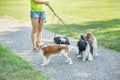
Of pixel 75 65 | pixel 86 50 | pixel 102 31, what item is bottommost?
pixel 102 31

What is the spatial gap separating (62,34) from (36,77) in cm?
640

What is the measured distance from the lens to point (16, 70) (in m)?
8.30

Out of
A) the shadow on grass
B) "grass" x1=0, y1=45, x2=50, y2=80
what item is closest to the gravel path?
"grass" x1=0, y1=45, x2=50, y2=80

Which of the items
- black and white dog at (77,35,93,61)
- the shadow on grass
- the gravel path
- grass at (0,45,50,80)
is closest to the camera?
grass at (0,45,50,80)

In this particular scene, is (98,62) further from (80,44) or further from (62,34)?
(62,34)

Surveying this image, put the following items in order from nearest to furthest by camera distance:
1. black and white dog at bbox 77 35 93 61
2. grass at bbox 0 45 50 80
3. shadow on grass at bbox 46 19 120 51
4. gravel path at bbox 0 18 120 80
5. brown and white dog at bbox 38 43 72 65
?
grass at bbox 0 45 50 80, gravel path at bbox 0 18 120 80, brown and white dog at bbox 38 43 72 65, black and white dog at bbox 77 35 93 61, shadow on grass at bbox 46 19 120 51

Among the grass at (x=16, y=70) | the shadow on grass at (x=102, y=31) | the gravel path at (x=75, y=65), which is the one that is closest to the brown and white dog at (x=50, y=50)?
the gravel path at (x=75, y=65)

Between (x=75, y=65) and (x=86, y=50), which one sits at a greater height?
(x=86, y=50)

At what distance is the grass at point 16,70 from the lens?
7.77 m

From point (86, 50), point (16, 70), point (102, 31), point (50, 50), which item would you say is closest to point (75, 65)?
point (86, 50)

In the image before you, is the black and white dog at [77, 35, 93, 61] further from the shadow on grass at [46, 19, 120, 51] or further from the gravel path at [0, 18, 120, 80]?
the shadow on grass at [46, 19, 120, 51]

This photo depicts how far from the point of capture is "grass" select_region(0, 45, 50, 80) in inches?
306

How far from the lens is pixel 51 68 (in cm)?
873

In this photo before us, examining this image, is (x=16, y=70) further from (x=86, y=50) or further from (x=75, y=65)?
(x=86, y=50)
